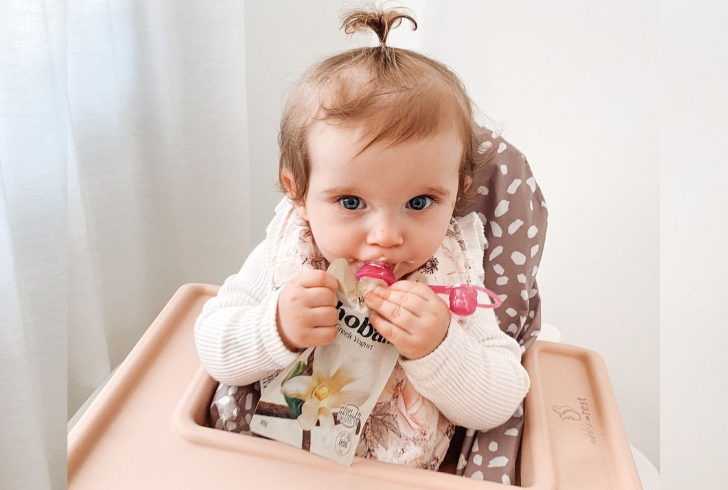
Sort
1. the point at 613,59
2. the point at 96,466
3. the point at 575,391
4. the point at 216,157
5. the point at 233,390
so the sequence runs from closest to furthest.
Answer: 1. the point at 96,466
2. the point at 233,390
3. the point at 575,391
4. the point at 613,59
5. the point at 216,157

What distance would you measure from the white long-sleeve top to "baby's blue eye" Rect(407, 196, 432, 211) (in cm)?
15

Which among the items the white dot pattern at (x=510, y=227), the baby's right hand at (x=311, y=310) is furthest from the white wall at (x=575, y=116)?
the baby's right hand at (x=311, y=310)

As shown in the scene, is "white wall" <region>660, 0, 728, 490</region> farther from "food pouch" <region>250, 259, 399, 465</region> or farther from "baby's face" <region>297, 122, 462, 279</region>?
"food pouch" <region>250, 259, 399, 465</region>

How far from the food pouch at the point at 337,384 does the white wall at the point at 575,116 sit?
2.68ft

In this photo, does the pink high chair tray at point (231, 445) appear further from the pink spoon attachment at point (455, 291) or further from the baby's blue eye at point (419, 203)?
the baby's blue eye at point (419, 203)

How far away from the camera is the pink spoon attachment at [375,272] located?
79cm

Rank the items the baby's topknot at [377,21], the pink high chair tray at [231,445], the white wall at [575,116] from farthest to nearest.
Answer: the white wall at [575,116]
the baby's topknot at [377,21]
the pink high chair tray at [231,445]

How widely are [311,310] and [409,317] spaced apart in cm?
11

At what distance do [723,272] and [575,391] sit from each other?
1.28 ft

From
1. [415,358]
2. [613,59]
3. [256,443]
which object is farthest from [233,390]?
[613,59]

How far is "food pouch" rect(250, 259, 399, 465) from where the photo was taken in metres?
0.78

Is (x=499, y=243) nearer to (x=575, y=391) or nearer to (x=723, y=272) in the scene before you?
(x=575, y=391)

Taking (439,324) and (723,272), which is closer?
(439,324)

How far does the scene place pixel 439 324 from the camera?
30.4 inches
